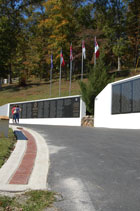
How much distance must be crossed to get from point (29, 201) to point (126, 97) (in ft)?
43.3

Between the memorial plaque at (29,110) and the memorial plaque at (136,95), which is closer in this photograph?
the memorial plaque at (136,95)

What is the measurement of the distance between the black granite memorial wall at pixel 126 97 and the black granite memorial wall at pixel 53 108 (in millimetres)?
5640

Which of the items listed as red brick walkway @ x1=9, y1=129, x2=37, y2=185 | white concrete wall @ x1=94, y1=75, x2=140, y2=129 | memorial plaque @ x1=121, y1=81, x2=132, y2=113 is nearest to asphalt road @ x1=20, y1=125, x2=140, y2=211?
red brick walkway @ x1=9, y1=129, x2=37, y2=185

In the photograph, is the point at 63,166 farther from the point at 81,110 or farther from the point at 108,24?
the point at 108,24

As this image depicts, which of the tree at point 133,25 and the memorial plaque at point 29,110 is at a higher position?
the tree at point 133,25

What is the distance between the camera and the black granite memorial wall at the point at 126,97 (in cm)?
1437

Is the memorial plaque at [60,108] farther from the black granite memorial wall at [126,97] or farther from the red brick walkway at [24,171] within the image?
the red brick walkway at [24,171]

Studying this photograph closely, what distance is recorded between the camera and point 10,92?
44750 mm

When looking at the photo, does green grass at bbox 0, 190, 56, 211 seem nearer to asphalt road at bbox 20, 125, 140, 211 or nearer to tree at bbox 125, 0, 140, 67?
asphalt road at bbox 20, 125, 140, 211

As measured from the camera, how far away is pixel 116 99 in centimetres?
1656

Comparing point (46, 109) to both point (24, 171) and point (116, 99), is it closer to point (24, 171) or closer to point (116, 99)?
point (116, 99)

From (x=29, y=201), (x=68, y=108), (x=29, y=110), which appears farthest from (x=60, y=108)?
(x=29, y=201)

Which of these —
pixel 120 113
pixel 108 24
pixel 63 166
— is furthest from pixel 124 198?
pixel 108 24

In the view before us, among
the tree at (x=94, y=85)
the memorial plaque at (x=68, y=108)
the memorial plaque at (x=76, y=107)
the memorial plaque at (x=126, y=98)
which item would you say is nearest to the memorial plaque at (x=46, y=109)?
the memorial plaque at (x=68, y=108)
